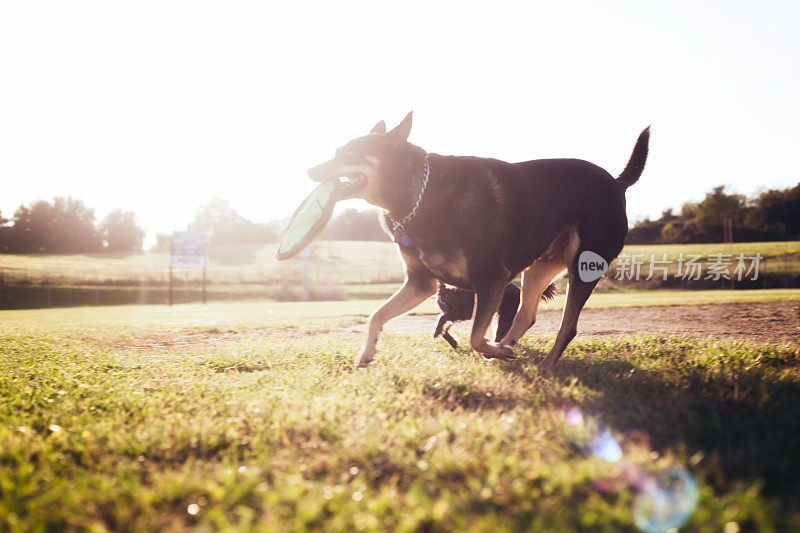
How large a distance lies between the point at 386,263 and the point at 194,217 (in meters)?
49.1

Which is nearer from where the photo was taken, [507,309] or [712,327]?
[507,309]

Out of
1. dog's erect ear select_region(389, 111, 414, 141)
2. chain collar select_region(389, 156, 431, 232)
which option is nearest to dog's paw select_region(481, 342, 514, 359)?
chain collar select_region(389, 156, 431, 232)

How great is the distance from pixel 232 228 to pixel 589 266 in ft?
256

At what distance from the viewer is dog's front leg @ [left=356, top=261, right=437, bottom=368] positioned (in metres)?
4.71

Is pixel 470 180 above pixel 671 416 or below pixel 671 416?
above

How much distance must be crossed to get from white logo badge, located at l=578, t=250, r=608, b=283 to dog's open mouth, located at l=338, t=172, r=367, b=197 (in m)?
2.23

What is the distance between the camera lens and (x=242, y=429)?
2.87 meters

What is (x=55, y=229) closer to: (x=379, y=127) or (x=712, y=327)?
(x=379, y=127)

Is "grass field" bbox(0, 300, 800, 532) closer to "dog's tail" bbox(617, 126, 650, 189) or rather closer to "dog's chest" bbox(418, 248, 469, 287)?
"dog's chest" bbox(418, 248, 469, 287)

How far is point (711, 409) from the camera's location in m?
3.04

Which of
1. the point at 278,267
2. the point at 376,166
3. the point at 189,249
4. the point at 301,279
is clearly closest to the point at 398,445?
the point at 376,166

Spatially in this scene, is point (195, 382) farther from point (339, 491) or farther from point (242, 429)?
point (339, 491)

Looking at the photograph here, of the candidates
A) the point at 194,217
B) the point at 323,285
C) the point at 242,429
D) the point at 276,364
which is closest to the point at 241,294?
the point at 323,285

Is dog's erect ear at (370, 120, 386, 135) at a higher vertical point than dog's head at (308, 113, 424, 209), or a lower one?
higher
